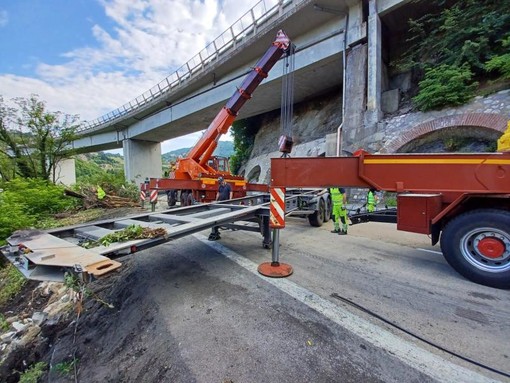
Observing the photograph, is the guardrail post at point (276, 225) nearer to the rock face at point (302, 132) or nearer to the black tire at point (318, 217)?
the black tire at point (318, 217)

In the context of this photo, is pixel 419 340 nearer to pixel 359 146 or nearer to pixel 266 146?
pixel 359 146

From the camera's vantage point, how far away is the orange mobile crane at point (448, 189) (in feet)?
11.0

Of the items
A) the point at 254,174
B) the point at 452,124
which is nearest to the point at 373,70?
the point at 452,124

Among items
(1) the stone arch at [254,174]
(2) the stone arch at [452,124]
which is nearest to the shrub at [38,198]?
(1) the stone arch at [254,174]

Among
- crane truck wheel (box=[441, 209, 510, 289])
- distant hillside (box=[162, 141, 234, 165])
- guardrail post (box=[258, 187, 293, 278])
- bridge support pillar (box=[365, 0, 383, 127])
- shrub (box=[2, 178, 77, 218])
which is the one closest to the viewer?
crane truck wheel (box=[441, 209, 510, 289])

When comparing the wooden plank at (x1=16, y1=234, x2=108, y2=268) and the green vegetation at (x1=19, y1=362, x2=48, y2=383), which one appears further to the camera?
the green vegetation at (x1=19, y1=362, x2=48, y2=383)

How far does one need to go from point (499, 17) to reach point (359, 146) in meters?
6.03

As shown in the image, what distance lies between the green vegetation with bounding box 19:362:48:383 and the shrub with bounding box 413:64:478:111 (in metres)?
12.3

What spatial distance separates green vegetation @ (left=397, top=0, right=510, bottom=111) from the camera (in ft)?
27.9

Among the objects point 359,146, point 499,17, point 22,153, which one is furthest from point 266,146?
point 22,153

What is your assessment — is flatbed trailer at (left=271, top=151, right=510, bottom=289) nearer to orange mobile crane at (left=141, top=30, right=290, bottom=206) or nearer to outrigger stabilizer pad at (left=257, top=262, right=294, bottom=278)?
outrigger stabilizer pad at (left=257, top=262, right=294, bottom=278)

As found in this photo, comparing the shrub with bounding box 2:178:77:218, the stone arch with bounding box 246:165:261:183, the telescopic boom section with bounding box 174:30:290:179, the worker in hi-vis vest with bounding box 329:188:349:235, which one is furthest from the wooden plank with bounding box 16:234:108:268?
the stone arch with bounding box 246:165:261:183

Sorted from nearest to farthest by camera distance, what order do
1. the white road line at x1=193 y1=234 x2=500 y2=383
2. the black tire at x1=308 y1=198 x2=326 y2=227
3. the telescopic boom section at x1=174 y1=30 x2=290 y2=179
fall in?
the white road line at x1=193 y1=234 x2=500 y2=383 → the black tire at x1=308 y1=198 x2=326 y2=227 → the telescopic boom section at x1=174 y1=30 x2=290 y2=179

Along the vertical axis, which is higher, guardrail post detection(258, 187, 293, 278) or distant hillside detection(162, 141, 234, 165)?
distant hillside detection(162, 141, 234, 165)
